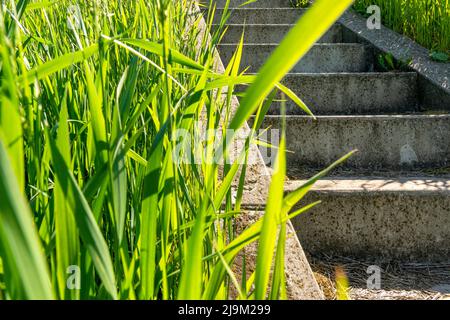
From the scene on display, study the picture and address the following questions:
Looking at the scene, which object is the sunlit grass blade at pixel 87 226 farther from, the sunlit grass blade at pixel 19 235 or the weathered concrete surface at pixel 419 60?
the weathered concrete surface at pixel 419 60

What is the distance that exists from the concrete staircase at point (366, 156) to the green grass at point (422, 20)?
23 cm

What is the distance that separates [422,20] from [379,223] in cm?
155

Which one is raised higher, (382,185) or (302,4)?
(302,4)

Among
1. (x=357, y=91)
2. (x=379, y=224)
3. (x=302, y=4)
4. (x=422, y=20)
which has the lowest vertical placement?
(x=379, y=224)

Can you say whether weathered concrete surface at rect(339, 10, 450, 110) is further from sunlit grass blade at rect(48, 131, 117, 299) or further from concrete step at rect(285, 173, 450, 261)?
sunlit grass blade at rect(48, 131, 117, 299)

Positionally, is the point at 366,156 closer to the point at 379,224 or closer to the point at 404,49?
the point at 379,224

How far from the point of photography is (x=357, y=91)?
105 inches

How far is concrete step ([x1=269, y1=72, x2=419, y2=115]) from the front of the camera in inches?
105

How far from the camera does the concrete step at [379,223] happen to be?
1706mm

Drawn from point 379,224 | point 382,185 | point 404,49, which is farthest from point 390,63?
point 379,224
